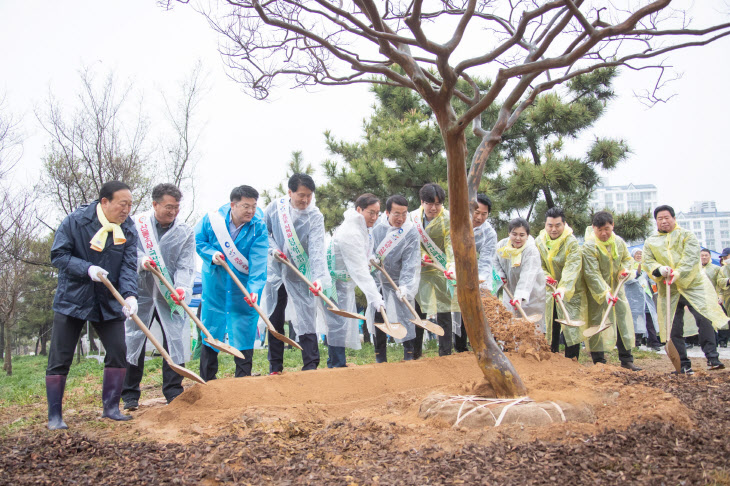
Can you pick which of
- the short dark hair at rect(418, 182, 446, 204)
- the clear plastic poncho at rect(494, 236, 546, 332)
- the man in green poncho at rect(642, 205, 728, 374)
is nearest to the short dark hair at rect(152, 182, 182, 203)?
the short dark hair at rect(418, 182, 446, 204)

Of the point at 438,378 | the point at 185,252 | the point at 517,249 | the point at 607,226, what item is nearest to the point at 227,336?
the point at 185,252

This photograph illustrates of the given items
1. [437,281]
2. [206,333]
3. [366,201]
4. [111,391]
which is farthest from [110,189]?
[437,281]

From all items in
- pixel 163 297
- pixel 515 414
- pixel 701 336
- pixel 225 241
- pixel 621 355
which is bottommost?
pixel 515 414

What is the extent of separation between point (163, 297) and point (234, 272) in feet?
2.16

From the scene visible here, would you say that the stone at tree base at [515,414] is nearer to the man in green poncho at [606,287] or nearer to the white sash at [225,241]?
the white sash at [225,241]

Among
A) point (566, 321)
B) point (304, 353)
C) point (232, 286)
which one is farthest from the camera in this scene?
point (566, 321)

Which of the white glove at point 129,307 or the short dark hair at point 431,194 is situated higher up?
the short dark hair at point 431,194

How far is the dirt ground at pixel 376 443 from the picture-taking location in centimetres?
259

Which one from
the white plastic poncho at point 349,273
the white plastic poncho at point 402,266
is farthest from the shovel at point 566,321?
the white plastic poncho at point 349,273

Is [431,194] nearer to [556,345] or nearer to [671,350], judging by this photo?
[556,345]

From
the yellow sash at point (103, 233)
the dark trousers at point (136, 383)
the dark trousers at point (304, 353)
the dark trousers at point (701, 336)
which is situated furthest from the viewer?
the dark trousers at point (701, 336)

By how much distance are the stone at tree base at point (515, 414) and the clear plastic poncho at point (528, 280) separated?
285 cm

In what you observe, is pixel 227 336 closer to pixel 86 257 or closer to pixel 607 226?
pixel 86 257

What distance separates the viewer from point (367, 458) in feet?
9.59
